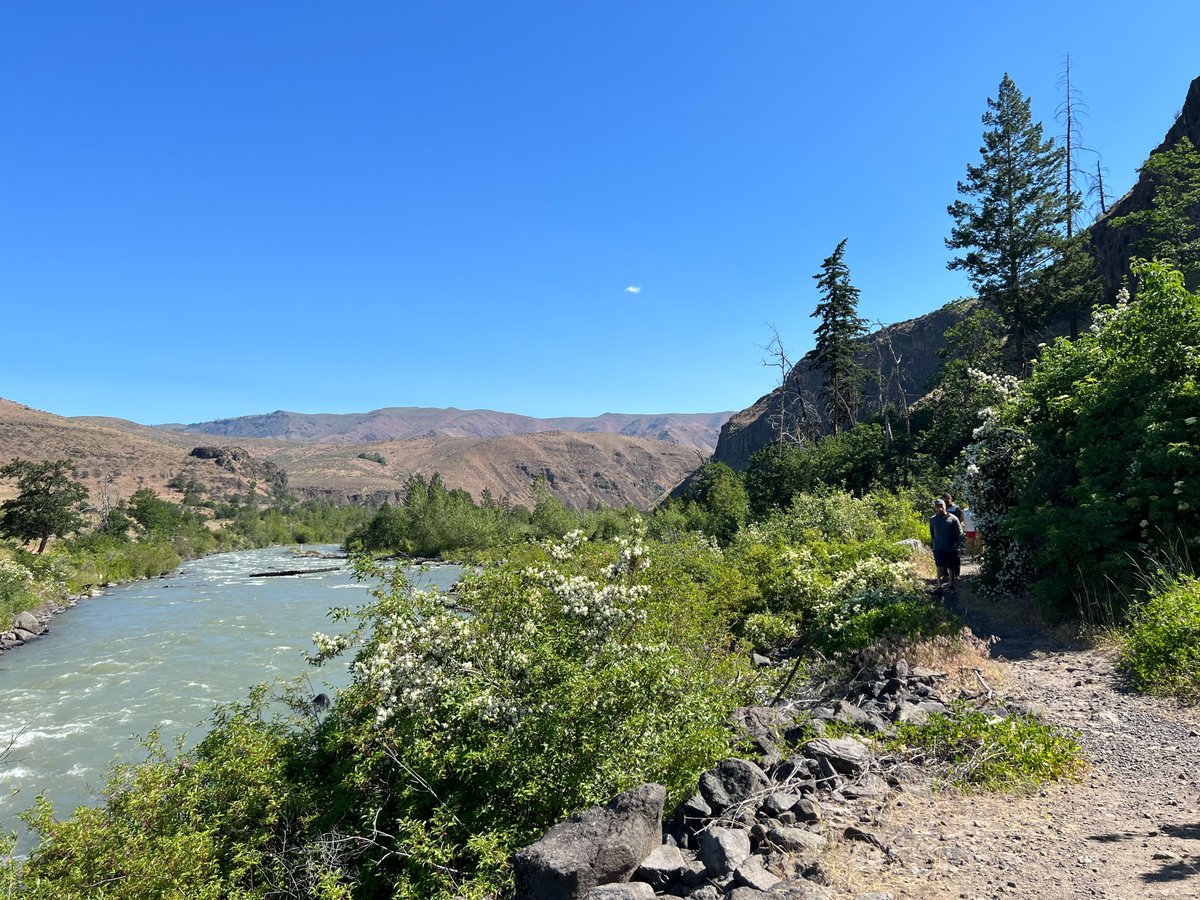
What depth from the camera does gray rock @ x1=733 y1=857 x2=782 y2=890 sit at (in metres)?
4.15

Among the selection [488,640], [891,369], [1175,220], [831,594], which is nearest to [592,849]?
[488,640]

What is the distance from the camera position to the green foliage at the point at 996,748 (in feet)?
17.7

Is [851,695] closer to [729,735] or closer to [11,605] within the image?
[729,735]

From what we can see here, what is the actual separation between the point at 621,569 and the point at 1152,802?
16.2 ft

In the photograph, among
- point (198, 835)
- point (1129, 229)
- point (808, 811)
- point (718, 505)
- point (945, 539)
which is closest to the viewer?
point (808, 811)

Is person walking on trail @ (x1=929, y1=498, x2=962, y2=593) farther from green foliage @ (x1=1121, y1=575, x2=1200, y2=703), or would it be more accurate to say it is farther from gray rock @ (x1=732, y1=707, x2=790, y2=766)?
gray rock @ (x1=732, y1=707, x2=790, y2=766)

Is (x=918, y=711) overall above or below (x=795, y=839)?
above

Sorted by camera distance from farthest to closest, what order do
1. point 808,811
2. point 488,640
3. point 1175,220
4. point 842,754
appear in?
1. point 1175,220
2. point 488,640
3. point 842,754
4. point 808,811

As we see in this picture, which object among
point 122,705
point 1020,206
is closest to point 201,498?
point 122,705

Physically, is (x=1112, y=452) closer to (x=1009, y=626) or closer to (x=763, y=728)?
(x=1009, y=626)

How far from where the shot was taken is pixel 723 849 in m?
4.50

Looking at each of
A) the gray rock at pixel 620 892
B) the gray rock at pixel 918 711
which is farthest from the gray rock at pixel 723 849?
the gray rock at pixel 918 711

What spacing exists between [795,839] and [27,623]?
31.6 meters

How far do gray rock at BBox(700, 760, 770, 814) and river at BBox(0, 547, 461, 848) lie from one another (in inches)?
182
